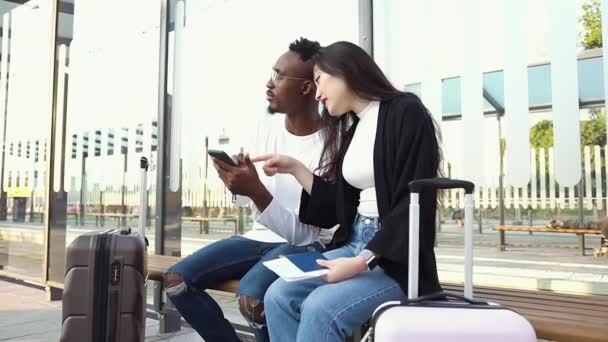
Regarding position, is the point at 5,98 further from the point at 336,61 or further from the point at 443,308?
the point at 443,308

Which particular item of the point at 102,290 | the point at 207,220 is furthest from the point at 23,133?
the point at 102,290

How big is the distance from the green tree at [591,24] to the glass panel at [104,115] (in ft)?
9.95

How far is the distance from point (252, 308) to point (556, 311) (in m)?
0.94

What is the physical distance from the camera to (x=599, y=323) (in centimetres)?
123

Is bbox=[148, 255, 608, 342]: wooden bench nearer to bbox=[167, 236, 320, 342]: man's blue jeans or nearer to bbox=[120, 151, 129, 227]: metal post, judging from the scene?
bbox=[167, 236, 320, 342]: man's blue jeans

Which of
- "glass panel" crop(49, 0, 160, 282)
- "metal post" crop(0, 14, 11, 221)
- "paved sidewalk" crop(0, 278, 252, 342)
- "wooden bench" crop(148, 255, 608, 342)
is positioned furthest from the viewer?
"metal post" crop(0, 14, 11, 221)

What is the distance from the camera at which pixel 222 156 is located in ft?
5.52

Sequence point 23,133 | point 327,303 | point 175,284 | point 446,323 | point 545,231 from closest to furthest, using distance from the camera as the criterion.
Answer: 1. point 446,323
2. point 327,303
3. point 175,284
4. point 545,231
5. point 23,133

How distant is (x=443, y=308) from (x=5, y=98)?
21.3ft

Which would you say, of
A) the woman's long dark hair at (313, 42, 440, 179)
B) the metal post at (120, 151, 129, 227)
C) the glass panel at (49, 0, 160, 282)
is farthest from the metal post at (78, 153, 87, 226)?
the woman's long dark hair at (313, 42, 440, 179)

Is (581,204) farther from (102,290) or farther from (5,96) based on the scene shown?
(5,96)

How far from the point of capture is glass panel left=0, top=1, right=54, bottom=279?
204 inches

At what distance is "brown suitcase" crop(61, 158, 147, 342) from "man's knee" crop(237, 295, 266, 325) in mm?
394

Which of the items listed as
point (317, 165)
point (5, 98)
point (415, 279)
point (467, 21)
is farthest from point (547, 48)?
point (5, 98)
